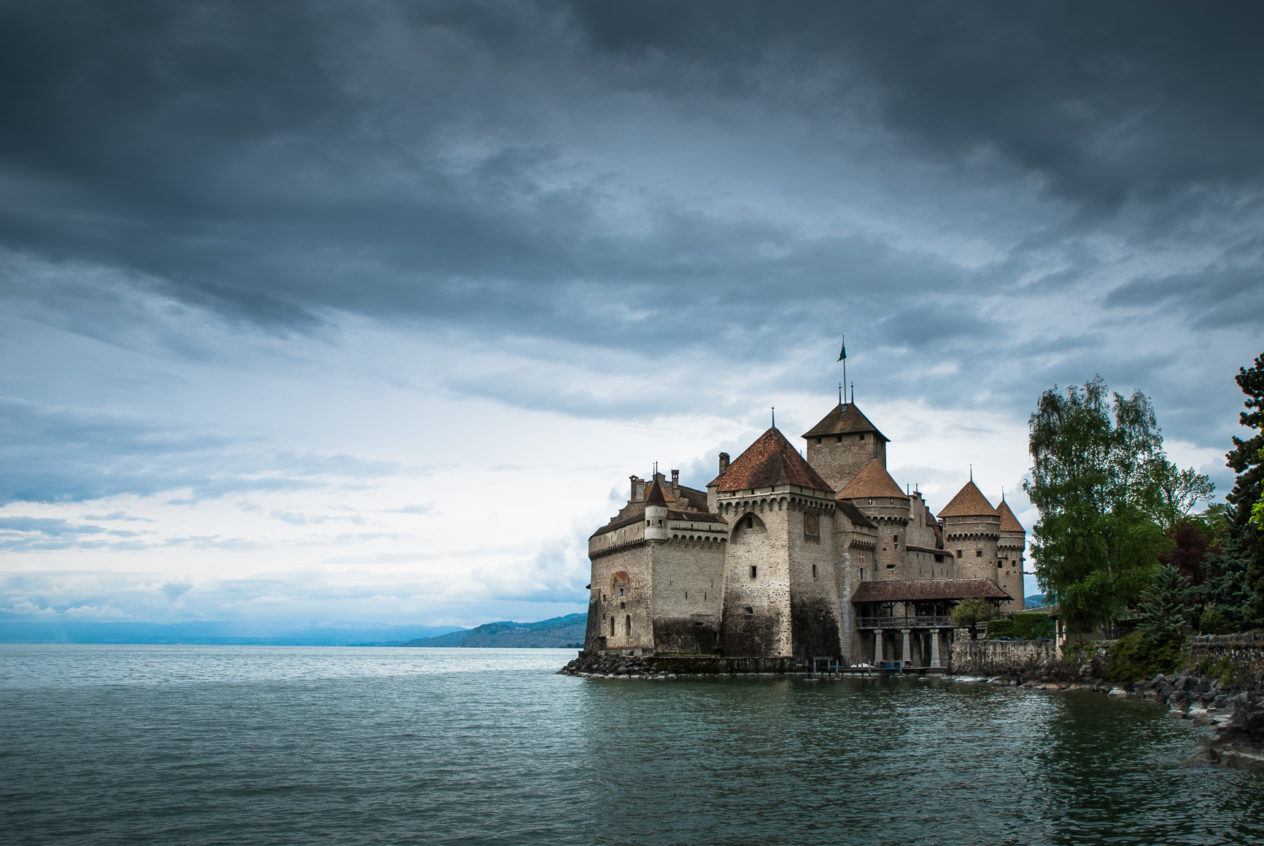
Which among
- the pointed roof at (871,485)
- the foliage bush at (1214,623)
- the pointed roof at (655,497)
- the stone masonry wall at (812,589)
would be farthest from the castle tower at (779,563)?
the foliage bush at (1214,623)

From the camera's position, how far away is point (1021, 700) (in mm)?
36531

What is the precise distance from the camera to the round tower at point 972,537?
67000 millimetres

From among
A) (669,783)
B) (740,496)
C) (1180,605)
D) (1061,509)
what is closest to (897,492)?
(740,496)

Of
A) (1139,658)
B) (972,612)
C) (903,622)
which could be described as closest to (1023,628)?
(972,612)

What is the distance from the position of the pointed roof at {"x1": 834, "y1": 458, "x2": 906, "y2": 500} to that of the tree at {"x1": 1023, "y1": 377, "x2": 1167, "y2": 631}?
18242 mm

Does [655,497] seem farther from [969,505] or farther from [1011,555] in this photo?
[1011,555]

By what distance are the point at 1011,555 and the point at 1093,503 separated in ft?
100

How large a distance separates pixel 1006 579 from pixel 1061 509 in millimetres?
29601

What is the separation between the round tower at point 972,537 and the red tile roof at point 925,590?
11.5m

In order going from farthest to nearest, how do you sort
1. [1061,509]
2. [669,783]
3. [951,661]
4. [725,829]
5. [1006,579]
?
[1006,579] → [951,661] → [1061,509] → [669,783] → [725,829]

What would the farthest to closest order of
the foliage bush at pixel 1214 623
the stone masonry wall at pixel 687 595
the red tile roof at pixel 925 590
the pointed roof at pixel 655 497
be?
the pointed roof at pixel 655 497 < the stone masonry wall at pixel 687 595 < the red tile roof at pixel 925 590 < the foliage bush at pixel 1214 623

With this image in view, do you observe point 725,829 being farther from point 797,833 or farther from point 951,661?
point 951,661

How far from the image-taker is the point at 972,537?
6712 centimetres

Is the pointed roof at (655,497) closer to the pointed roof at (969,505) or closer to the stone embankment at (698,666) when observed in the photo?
the stone embankment at (698,666)
